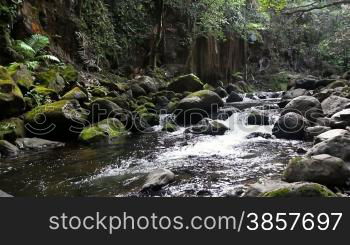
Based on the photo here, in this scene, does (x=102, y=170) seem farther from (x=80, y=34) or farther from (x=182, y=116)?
(x=80, y=34)

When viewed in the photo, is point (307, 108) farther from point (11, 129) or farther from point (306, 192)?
point (11, 129)

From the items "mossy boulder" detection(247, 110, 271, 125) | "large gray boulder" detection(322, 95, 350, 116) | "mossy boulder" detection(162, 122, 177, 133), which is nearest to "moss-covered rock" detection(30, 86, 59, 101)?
"mossy boulder" detection(162, 122, 177, 133)

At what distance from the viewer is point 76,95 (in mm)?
11398

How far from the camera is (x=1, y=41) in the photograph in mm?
11766

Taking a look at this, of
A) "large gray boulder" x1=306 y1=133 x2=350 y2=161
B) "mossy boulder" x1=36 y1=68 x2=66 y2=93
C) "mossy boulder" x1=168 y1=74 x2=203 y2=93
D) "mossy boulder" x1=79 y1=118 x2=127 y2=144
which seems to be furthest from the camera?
"mossy boulder" x1=168 y1=74 x2=203 y2=93

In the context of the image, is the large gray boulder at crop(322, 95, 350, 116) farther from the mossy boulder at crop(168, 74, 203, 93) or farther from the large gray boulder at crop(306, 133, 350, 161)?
A: the mossy boulder at crop(168, 74, 203, 93)

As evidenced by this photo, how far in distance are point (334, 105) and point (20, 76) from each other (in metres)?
8.85

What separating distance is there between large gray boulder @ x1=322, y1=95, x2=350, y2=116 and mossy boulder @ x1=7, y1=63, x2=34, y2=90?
8.31m

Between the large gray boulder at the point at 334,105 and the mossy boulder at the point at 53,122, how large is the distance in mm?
6880

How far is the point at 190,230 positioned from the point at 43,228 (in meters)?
Answer: 1.09

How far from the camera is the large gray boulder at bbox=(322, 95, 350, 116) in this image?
35.1ft

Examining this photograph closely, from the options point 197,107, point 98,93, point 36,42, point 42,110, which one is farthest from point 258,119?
point 36,42

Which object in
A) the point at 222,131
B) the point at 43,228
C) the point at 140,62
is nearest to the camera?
the point at 43,228

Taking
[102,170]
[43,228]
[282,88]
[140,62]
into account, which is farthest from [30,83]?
[282,88]
